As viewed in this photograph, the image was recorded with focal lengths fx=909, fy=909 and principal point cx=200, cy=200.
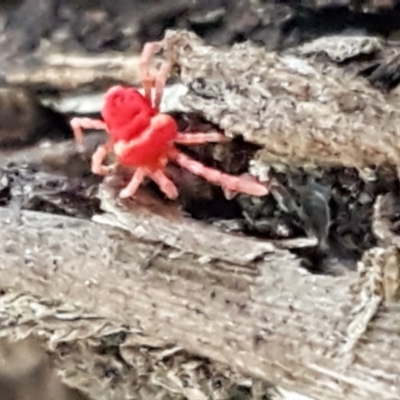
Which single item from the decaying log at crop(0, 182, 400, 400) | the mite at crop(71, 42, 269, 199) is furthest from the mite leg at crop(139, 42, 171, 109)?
the decaying log at crop(0, 182, 400, 400)

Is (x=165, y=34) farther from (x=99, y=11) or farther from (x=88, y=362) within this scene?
(x=88, y=362)

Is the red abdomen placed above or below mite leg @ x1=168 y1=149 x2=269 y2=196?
above

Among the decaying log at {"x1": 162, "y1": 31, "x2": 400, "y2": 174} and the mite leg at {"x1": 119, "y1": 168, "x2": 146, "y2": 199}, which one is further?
the mite leg at {"x1": 119, "y1": 168, "x2": 146, "y2": 199}

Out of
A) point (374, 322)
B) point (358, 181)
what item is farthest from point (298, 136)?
point (374, 322)

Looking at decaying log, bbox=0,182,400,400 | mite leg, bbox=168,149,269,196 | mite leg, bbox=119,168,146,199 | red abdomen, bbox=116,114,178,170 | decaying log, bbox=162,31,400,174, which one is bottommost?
decaying log, bbox=0,182,400,400

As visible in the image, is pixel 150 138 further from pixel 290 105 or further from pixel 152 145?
pixel 290 105

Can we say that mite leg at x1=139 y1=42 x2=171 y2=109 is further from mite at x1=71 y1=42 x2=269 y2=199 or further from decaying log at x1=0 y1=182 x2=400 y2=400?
decaying log at x1=0 y1=182 x2=400 y2=400

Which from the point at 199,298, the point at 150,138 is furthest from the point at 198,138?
the point at 199,298

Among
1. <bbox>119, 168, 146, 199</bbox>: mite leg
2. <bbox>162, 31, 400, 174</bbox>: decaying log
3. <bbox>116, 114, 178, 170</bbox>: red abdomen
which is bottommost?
<bbox>119, 168, 146, 199</bbox>: mite leg
